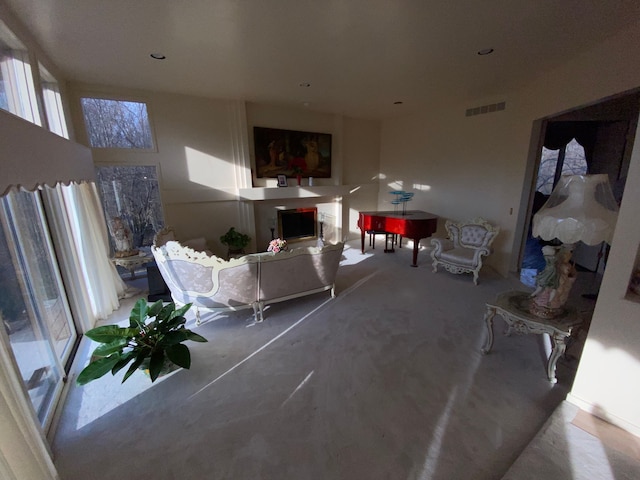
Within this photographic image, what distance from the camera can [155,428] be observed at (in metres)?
1.80

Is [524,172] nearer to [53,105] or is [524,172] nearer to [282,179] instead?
[282,179]

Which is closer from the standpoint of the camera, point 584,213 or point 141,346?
point 584,213

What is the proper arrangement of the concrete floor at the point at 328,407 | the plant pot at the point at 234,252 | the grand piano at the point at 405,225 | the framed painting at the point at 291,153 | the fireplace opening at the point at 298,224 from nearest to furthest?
the concrete floor at the point at 328,407
the grand piano at the point at 405,225
the plant pot at the point at 234,252
the framed painting at the point at 291,153
the fireplace opening at the point at 298,224

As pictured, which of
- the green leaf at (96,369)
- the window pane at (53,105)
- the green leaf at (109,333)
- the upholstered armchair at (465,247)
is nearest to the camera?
the green leaf at (96,369)

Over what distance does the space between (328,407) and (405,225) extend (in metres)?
3.37

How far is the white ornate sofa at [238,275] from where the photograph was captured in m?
2.73

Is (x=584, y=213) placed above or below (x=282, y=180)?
below

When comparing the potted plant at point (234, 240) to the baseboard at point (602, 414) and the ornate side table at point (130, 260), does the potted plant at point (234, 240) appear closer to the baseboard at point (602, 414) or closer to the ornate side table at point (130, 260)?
the ornate side table at point (130, 260)

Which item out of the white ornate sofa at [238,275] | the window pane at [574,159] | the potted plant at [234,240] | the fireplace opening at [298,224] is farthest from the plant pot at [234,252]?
the window pane at [574,159]

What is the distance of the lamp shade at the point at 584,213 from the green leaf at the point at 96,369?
11.1 ft

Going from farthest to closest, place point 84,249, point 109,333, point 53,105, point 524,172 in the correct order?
point 524,172, point 53,105, point 84,249, point 109,333

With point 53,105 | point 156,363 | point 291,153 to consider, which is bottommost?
point 156,363

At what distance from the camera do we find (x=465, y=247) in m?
4.49

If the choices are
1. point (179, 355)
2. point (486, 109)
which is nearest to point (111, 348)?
point (179, 355)
